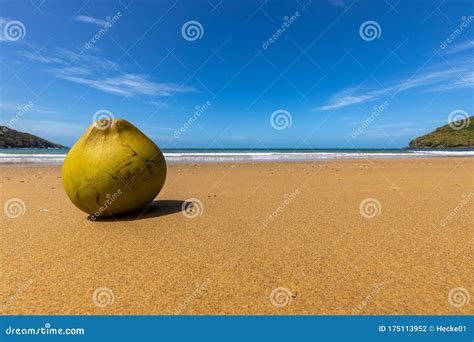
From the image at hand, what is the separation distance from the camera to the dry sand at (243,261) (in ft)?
6.65

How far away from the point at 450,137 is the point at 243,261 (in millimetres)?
66769

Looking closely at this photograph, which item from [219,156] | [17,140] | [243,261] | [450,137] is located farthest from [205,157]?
[450,137]

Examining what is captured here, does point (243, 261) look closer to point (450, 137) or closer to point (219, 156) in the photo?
point (219, 156)

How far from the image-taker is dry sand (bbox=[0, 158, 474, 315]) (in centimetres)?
203

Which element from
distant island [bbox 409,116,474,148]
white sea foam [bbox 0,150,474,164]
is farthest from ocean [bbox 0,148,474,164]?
distant island [bbox 409,116,474,148]

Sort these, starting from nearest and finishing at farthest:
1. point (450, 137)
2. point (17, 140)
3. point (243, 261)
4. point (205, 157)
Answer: point (243, 261)
point (205, 157)
point (17, 140)
point (450, 137)

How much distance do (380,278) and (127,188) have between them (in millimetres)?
3077

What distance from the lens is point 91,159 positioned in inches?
146

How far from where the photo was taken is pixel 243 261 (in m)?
2.69

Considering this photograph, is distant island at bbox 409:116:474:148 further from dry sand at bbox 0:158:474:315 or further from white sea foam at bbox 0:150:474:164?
dry sand at bbox 0:158:474:315

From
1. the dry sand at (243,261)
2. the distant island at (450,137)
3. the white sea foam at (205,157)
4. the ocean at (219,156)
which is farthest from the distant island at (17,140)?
the distant island at (450,137)

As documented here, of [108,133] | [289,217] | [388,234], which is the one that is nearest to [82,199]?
[108,133]

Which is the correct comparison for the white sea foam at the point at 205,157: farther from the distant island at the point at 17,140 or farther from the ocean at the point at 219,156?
the distant island at the point at 17,140

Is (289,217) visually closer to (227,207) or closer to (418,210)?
(227,207)
